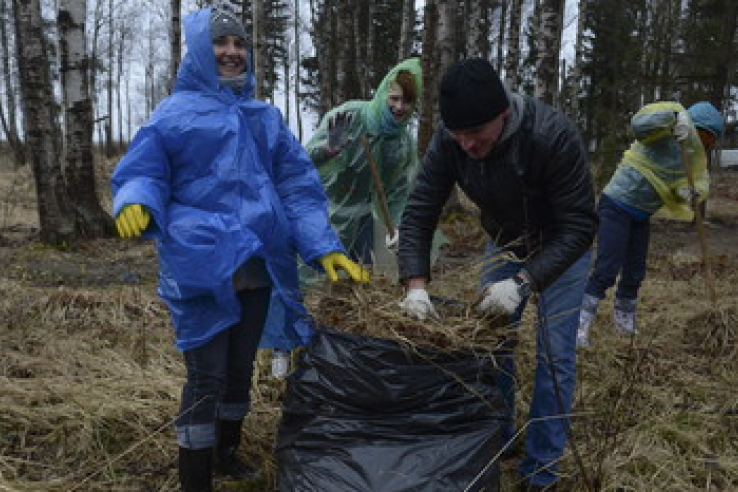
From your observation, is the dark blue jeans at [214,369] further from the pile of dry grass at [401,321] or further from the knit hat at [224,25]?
the knit hat at [224,25]

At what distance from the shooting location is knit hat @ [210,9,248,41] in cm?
211

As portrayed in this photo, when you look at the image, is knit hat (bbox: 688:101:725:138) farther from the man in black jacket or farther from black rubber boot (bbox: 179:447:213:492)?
black rubber boot (bbox: 179:447:213:492)

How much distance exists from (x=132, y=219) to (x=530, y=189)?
1.32 metres

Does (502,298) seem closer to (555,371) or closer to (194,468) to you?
(555,371)

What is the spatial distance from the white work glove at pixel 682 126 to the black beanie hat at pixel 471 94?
247 centimetres

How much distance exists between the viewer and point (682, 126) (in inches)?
150

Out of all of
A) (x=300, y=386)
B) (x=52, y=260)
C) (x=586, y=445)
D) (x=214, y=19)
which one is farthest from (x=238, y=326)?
Answer: (x=52, y=260)

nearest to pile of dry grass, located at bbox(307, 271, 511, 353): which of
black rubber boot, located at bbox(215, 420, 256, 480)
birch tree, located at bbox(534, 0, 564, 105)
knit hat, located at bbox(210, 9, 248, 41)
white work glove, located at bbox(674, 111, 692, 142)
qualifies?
black rubber boot, located at bbox(215, 420, 256, 480)

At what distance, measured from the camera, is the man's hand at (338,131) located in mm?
3521

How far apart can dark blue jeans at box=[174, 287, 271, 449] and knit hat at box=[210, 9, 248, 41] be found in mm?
905

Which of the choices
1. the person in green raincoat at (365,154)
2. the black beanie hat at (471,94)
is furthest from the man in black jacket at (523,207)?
the person in green raincoat at (365,154)

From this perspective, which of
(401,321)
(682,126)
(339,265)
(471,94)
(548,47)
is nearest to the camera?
(471,94)

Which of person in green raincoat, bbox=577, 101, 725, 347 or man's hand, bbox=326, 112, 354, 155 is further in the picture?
person in green raincoat, bbox=577, 101, 725, 347

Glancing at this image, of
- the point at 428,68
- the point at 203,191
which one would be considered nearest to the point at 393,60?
the point at 428,68
